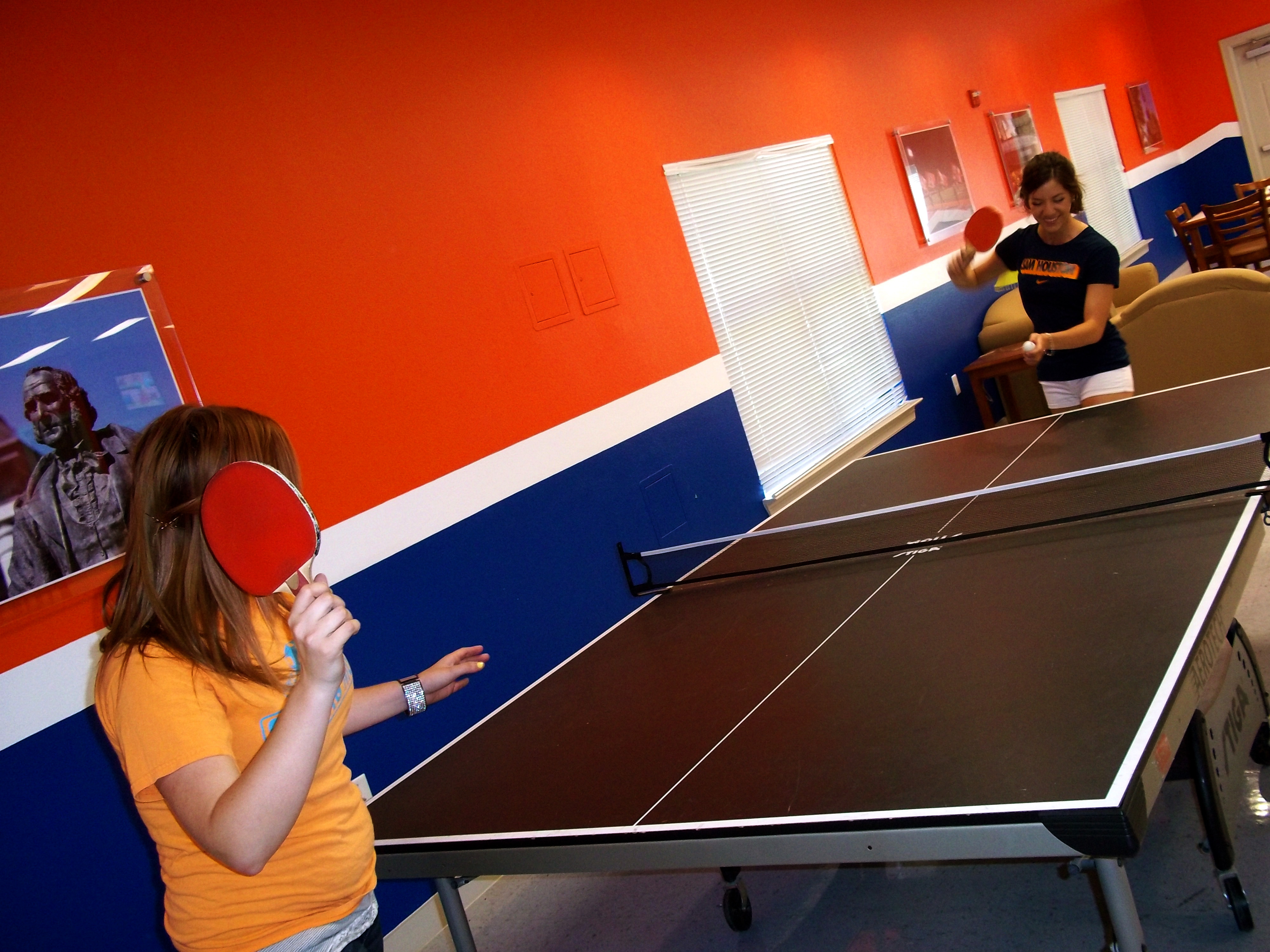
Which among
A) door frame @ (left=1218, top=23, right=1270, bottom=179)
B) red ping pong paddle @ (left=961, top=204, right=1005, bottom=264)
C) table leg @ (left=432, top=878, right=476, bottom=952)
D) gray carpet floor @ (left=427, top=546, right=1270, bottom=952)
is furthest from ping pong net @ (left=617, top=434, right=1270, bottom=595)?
door frame @ (left=1218, top=23, right=1270, bottom=179)

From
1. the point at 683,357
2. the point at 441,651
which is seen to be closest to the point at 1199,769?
the point at 441,651

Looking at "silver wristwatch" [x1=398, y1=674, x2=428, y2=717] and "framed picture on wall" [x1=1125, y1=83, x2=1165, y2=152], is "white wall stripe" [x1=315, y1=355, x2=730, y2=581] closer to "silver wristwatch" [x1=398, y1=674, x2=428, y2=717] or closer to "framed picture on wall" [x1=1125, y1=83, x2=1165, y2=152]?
"silver wristwatch" [x1=398, y1=674, x2=428, y2=717]

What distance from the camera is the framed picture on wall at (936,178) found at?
Result: 6.46m

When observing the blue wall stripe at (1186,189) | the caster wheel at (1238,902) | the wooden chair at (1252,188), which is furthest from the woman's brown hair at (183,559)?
the blue wall stripe at (1186,189)

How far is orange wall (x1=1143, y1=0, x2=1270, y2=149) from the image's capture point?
1093 cm

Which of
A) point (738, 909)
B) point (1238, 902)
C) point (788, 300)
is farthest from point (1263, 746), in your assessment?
point (788, 300)

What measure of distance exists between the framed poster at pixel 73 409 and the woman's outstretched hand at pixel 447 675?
0.89m

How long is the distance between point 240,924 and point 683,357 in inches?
131

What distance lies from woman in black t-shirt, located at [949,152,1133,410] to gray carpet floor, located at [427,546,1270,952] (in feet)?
3.12

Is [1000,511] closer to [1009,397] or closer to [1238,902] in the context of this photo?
[1238,902]

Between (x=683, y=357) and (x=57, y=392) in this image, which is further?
(x=683, y=357)

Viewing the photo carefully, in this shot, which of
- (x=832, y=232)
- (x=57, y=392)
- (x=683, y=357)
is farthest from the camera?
(x=832, y=232)

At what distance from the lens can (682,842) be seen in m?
1.47

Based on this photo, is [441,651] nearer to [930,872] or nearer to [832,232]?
[930,872]
